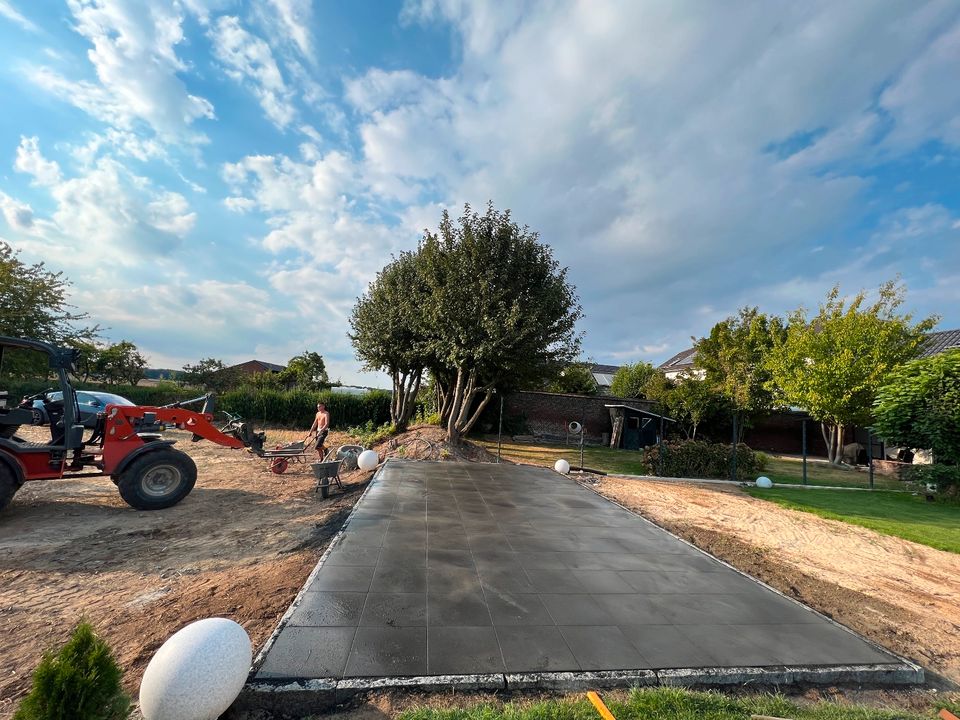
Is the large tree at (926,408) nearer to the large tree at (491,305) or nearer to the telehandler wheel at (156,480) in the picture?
the large tree at (491,305)

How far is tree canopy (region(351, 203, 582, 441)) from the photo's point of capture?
40.4ft

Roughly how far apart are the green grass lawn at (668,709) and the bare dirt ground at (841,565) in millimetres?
1567

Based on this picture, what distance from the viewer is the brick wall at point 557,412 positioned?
22.8 m

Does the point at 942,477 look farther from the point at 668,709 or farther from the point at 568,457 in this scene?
the point at 668,709

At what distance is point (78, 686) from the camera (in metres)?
1.74

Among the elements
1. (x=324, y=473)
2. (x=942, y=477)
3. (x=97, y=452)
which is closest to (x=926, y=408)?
(x=942, y=477)

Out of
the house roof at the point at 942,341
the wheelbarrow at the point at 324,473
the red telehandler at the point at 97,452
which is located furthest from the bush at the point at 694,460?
the house roof at the point at 942,341

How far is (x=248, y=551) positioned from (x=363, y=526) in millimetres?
1331

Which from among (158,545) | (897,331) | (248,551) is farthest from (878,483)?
(158,545)

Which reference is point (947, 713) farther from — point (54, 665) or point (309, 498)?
point (309, 498)

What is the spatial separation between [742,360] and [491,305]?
612 inches

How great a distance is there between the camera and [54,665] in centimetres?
174

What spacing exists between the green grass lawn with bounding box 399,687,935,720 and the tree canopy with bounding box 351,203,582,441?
31.1ft

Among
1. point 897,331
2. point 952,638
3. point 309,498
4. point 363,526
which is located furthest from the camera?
point 897,331
